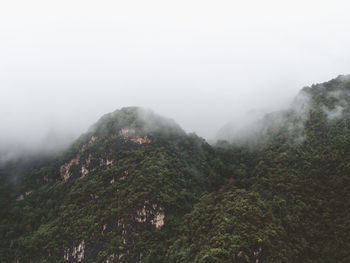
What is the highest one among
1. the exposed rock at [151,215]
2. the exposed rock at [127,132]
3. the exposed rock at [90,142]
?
the exposed rock at [127,132]

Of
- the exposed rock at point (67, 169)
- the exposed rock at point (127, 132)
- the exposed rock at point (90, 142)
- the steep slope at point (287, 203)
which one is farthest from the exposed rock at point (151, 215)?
the exposed rock at point (90, 142)

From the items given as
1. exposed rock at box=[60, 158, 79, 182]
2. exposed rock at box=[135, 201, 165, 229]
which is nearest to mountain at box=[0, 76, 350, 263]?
exposed rock at box=[135, 201, 165, 229]

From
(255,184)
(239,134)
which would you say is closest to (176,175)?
(255,184)

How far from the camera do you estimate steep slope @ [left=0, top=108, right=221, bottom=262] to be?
273ft

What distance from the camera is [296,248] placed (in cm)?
7262

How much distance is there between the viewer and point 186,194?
96.1 m

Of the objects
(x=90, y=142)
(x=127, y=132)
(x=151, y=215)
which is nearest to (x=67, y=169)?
(x=90, y=142)

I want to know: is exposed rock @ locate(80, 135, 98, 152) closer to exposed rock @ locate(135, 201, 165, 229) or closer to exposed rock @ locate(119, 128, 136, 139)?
exposed rock @ locate(119, 128, 136, 139)

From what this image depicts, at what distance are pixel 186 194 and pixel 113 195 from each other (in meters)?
23.3

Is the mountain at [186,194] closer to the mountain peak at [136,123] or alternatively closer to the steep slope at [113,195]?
the steep slope at [113,195]

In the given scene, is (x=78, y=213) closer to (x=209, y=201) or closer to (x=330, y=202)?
(x=209, y=201)

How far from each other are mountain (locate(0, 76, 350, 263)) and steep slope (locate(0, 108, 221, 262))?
367 millimetres

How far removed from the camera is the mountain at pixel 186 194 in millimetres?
74625

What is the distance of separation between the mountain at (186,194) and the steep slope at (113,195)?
1.21ft
